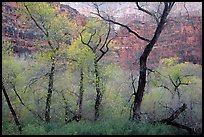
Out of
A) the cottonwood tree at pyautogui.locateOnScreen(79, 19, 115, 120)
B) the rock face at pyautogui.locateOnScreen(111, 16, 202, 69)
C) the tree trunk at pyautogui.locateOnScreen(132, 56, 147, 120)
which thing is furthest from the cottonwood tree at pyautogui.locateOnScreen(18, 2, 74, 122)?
the rock face at pyautogui.locateOnScreen(111, 16, 202, 69)

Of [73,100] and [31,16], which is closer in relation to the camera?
[31,16]

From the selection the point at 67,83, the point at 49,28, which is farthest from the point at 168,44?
the point at 49,28

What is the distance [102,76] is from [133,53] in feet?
66.6

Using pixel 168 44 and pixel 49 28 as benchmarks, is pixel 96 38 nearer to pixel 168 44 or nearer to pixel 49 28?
pixel 49 28

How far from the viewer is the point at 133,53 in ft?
115

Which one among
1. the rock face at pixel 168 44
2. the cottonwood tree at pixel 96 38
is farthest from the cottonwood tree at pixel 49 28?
the rock face at pixel 168 44

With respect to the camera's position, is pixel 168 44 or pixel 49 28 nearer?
pixel 49 28

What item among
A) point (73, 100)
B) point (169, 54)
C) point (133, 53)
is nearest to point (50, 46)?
point (73, 100)

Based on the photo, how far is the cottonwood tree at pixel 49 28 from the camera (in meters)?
13.7

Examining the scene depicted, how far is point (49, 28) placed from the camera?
13891 mm

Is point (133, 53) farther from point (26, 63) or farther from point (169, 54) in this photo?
point (26, 63)

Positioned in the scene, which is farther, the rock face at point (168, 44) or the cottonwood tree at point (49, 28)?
the rock face at point (168, 44)

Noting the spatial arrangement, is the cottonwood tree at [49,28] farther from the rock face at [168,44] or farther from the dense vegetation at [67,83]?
the rock face at [168,44]

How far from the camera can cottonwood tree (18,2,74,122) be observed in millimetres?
13664
